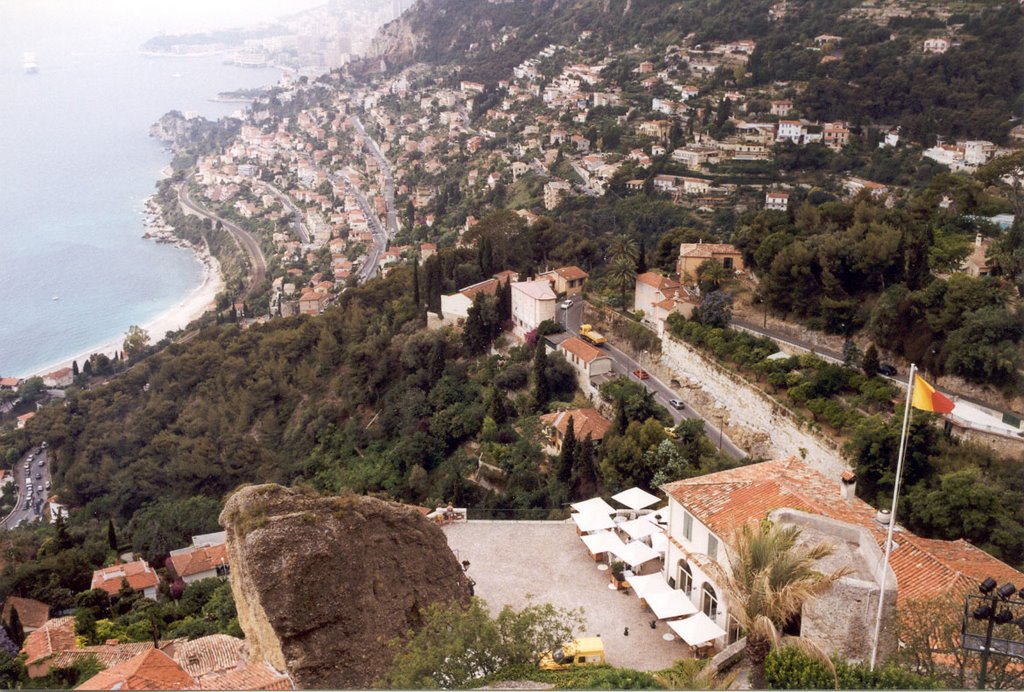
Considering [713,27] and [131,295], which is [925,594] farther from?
[713,27]

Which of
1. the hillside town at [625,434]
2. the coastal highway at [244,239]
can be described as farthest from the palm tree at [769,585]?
the coastal highway at [244,239]

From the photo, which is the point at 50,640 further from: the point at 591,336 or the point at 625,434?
the point at 591,336

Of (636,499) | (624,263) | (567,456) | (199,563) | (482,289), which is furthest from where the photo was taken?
(482,289)

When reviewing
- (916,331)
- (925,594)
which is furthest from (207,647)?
(916,331)

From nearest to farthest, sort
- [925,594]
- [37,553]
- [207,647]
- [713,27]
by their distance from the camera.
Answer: [925,594] < [207,647] < [37,553] < [713,27]

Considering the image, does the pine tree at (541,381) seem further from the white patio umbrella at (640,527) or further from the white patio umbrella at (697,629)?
the white patio umbrella at (697,629)

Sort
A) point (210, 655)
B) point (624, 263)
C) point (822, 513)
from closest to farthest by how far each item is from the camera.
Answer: point (822, 513) → point (210, 655) → point (624, 263)

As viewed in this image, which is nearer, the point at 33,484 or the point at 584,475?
the point at 584,475

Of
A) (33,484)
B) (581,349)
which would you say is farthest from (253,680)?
(33,484)

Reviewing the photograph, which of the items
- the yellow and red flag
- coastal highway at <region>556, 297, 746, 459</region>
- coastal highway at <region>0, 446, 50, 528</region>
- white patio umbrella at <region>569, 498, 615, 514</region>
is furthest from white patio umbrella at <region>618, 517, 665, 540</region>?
coastal highway at <region>0, 446, 50, 528</region>
